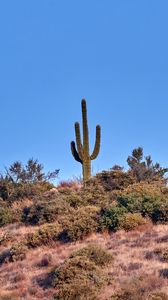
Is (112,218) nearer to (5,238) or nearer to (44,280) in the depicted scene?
(5,238)

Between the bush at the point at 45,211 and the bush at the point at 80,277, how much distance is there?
6.78m

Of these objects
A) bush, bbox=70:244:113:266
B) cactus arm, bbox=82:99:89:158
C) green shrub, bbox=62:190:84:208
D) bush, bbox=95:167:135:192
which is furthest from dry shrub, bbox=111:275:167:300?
cactus arm, bbox=82:99:89:158

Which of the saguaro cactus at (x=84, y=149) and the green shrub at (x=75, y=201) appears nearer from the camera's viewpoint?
the green shrub at (x=75, y=201)

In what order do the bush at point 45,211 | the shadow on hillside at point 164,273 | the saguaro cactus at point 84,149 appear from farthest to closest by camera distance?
the saguaro cactus at point 84,149 < the bush at point 45,211 < the shadow on hillside at point 164,273

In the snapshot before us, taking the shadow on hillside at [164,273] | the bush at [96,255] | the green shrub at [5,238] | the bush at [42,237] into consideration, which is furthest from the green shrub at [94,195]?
the shadow on hillside at [164,273]

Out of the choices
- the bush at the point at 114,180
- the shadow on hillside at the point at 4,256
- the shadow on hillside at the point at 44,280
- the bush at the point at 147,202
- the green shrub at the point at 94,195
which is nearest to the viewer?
the shadow on hillside at the point at 44,280

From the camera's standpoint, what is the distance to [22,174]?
114 ft

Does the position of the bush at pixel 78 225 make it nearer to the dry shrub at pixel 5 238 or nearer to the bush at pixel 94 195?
the dry shrub at pixel 5 238

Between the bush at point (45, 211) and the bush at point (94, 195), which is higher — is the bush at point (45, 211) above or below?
below

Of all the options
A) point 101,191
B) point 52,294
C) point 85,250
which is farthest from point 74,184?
point 52,294

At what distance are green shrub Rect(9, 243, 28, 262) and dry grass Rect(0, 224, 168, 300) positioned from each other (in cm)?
19

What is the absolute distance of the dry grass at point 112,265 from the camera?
38.9ft

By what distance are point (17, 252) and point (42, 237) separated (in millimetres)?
1324

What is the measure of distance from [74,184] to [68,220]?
11280 mm
